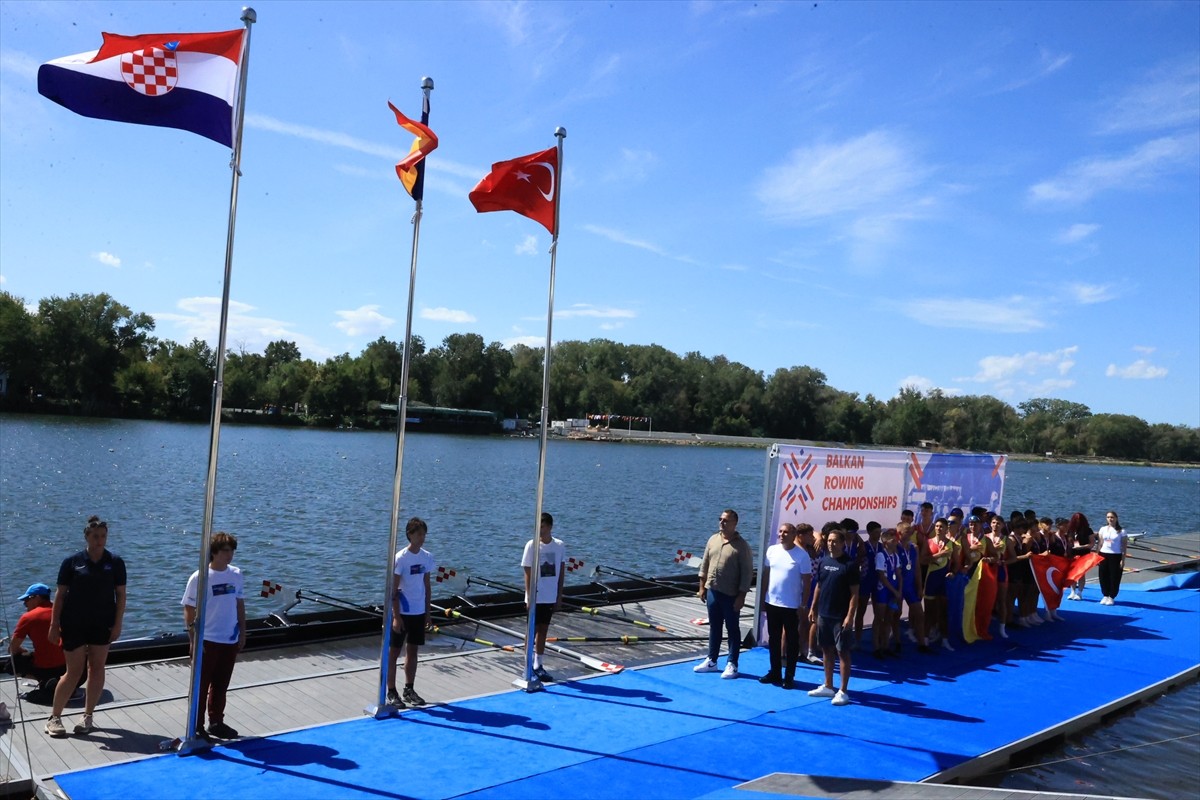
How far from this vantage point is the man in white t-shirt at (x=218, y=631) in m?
7.41

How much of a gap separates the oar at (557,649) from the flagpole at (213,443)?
4.53 metres

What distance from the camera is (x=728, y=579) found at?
1002cm

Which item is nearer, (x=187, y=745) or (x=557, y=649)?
(x=187, y=745)

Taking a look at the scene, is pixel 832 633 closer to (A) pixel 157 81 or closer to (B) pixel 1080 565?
(A) pixel 157 81

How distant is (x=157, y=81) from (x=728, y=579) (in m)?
7.37

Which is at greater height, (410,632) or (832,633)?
(832,633)

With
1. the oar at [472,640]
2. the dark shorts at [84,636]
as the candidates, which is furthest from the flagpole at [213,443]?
the oar at [472,640]

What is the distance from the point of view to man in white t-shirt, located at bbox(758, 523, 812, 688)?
9.75 meters

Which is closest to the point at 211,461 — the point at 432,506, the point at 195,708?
the point at 195,708

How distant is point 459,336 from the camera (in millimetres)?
129125

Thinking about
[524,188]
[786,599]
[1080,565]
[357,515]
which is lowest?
[357,515]

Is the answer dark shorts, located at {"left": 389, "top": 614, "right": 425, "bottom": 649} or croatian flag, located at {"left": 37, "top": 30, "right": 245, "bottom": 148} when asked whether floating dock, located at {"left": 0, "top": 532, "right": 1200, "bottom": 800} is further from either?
croatian flag, located at {"left": 37, "top": 30, "right": 245, "bottom": 148}

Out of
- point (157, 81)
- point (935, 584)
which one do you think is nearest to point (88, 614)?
point (157, 81)

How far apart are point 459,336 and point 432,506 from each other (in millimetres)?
89948
